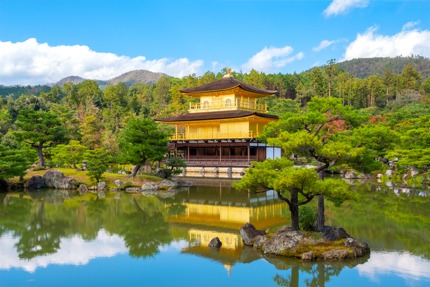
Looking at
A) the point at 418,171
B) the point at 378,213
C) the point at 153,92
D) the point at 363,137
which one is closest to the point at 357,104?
the point at 153,92

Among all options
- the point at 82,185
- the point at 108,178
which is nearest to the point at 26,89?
the point at 108,178

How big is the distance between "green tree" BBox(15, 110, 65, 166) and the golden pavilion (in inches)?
447

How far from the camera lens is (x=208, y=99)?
3797cm

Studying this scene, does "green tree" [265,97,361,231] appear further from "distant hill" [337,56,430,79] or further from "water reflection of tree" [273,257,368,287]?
"distant hill" [337,56,430,79]

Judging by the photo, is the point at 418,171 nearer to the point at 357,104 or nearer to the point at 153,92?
the point at 357,104

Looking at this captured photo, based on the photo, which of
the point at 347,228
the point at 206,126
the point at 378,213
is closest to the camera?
the point at 347,228

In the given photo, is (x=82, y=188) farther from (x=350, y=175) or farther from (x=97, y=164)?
(x=350, y=175)

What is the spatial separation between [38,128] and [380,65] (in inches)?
4917

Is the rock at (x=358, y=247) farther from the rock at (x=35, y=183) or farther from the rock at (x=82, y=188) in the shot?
the rock at (x=35, y=183)

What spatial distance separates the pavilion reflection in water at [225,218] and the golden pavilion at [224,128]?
9.34 m

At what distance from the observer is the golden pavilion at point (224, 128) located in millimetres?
33531

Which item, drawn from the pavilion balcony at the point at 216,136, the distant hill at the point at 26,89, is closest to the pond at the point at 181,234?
the pavilion balcony at the point at 216,136

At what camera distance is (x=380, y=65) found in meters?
131

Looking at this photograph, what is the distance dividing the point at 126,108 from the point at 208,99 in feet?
83.2
